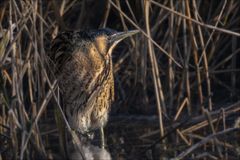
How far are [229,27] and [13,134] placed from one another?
96.9 inches

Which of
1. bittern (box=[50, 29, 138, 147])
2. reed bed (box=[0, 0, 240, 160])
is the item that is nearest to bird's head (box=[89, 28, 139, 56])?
bittern (box=[50, 29, 138, 147])

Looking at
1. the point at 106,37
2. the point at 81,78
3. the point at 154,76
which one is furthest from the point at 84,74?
the point at 154,76

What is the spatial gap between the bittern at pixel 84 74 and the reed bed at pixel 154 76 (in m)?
0.12

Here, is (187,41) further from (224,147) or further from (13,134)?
(13,134)

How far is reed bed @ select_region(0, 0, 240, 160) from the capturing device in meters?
5.09

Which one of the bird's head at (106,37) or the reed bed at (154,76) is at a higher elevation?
the bird's head at (106,37)

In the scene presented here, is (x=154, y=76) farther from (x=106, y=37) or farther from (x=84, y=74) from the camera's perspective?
(x=84, y=74)

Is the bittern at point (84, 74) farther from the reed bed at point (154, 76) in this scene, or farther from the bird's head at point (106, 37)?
the reed bed at point (154, 76)

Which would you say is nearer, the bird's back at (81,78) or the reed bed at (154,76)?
the reed bed at (154,76)

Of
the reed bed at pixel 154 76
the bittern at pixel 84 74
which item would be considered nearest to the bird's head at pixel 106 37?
the bittern at pixel 84 74

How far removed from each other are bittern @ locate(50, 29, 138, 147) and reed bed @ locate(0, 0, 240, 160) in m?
0.12

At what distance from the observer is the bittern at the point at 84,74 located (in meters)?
5.16

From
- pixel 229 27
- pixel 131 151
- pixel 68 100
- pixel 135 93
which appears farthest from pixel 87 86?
pixel 229 27

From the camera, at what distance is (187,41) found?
605 centimetres
